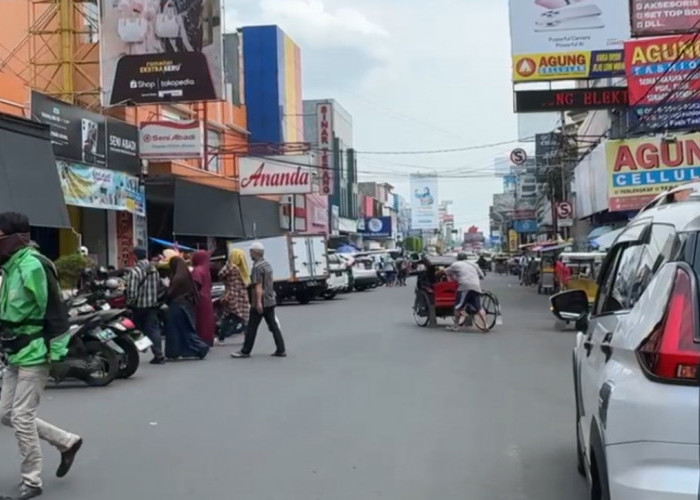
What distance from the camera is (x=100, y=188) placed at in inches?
943

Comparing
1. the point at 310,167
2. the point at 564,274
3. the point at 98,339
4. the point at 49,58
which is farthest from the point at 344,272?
the point at 98,339

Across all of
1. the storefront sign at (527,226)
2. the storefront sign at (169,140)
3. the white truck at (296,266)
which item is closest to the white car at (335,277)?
the white truck at (296,266)

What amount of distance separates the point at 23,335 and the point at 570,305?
12.2 ft

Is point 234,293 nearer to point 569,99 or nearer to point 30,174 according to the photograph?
point 30,174

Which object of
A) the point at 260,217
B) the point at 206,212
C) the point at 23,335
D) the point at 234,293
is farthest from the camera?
the point at 260,217

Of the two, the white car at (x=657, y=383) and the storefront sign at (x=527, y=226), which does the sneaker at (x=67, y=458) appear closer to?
the white car at (x=657, y=383)

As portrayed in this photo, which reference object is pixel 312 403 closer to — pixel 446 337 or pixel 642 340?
pixel 642 340

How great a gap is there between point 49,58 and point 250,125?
1911 cm

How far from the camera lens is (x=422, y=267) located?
20156mm

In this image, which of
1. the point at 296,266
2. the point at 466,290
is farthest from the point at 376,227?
the point at 466,290

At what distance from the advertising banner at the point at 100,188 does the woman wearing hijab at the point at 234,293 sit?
679 centimetres

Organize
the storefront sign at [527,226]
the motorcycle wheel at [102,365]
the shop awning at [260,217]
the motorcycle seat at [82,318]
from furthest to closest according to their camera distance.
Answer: the storefront sign at [527,226]
the shop awning at [260,217]
the motorcycle wheel at [102,365]
the motorcycle seat at [82,318]

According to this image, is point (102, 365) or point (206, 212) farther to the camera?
point (206, 212)

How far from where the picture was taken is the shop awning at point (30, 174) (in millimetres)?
18297
